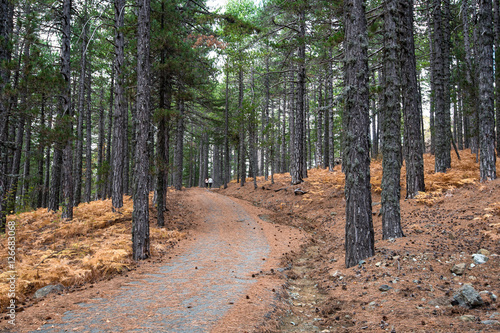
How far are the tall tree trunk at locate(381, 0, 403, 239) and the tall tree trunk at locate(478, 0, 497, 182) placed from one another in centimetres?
607

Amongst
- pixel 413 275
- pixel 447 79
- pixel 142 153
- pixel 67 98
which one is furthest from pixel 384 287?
pixel 447 79

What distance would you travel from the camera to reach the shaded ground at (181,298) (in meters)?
3.89

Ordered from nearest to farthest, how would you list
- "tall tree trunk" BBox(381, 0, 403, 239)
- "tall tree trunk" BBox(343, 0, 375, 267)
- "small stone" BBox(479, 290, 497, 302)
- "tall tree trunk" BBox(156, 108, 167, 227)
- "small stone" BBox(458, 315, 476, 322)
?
"small stone" BBox(458, 315, 476, 322)
"small stone" BBox(479, 290, 497, 302)
"tall tree trunk" BBox(343, 0, 375, 267)
"tall tree trunk" BBox(381, 0, 403, 239)
"tall tree trunk" BBox(156, 108, 167, 227)

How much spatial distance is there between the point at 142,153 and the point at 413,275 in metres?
7.48

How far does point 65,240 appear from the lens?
10.1 m

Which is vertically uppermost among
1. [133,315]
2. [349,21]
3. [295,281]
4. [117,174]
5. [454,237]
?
[349,21]

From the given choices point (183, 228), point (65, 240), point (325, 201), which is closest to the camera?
point (65, 240)

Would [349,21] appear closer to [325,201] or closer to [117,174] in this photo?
[325,201]

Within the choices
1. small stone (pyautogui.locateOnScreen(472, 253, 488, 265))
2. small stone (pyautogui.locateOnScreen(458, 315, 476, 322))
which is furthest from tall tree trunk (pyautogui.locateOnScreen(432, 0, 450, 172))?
small stone (pyautogui.locateOnScreen(458, 315, 476, 322))

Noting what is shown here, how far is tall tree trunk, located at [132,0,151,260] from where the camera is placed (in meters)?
7.87

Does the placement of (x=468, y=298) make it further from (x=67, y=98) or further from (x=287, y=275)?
(x=67, y=98)

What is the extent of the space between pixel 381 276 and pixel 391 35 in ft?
21.8

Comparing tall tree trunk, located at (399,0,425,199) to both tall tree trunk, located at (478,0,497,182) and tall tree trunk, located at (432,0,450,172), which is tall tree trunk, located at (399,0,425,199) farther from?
tall tree trunk, located at (432,0,450,172)

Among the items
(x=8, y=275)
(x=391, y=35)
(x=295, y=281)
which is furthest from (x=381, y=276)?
(x=8, y=275)
